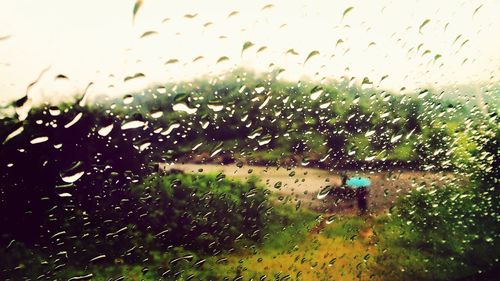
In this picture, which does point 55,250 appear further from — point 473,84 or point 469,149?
point 469,149

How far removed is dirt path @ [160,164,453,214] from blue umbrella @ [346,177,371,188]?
0.14ft

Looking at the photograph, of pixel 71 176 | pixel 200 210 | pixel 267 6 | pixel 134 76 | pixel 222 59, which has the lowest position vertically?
pixel 200 210

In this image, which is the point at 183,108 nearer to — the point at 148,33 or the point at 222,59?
the point at 222,59

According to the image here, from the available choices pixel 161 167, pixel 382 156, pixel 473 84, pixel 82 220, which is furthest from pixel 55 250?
pixel 473 84

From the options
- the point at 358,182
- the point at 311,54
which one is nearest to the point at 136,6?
the point at 311,54

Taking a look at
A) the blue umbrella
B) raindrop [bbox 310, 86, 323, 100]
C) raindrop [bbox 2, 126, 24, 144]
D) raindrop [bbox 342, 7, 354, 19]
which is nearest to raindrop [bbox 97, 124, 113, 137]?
raindrop [bbox 2, 126, 24, 144]

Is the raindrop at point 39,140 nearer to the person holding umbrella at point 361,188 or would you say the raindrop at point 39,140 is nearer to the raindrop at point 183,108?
the raindrop at point 183,108

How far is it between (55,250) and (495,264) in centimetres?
508

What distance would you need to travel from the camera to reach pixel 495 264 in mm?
4723

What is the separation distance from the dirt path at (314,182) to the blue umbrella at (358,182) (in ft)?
0.14

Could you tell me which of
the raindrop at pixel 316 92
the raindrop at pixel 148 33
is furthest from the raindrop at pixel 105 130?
the raindrop at pixel 316 92

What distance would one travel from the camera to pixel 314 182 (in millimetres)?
2904

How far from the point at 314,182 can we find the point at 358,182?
570 mm

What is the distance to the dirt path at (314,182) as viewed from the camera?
2367mm
